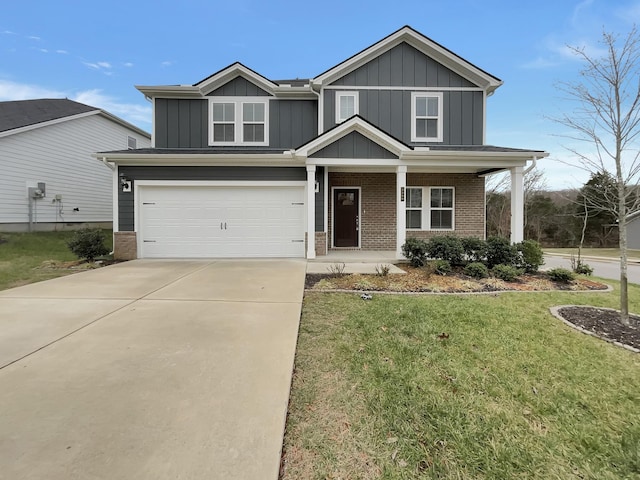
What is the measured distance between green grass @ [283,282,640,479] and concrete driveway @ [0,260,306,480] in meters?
0.30

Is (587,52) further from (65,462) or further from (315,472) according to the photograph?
(65,462)

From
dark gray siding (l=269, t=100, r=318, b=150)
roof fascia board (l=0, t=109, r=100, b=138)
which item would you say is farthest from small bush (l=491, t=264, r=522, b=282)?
roof fascia board (l=0, t=109, r=100, b=138)

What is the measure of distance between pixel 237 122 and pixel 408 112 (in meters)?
6.08

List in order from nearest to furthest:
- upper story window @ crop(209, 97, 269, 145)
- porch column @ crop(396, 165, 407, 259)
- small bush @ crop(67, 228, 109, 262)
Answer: small bush @ crop(67, 228, 109, 262)
porch column @ crop(396, 165, 407, 259)
upper story window @ crop(209, 97, 269, 145)

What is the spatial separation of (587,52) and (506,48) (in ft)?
27.3

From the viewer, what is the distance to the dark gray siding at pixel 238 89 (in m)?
12.1

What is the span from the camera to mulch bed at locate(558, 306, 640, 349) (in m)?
4.23

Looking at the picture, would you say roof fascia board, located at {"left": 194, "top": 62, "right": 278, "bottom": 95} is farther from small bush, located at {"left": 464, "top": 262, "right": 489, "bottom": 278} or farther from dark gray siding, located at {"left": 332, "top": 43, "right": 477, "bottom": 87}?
small bush, located at {"left": 464, "top": 262, "right": 489, "bottom": 278}

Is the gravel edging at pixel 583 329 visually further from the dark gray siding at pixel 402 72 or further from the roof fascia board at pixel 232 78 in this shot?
the roof fascia board at pixel 232 78

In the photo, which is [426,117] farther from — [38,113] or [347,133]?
[38,113]

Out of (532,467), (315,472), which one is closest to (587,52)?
(532,467)

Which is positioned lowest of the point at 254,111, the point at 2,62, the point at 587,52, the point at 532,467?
the point at 532,467

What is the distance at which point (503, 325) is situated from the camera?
15.0ft

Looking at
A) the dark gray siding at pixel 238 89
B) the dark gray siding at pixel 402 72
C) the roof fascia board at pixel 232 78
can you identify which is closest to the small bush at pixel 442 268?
the dark gray siding at pixel 402 72
